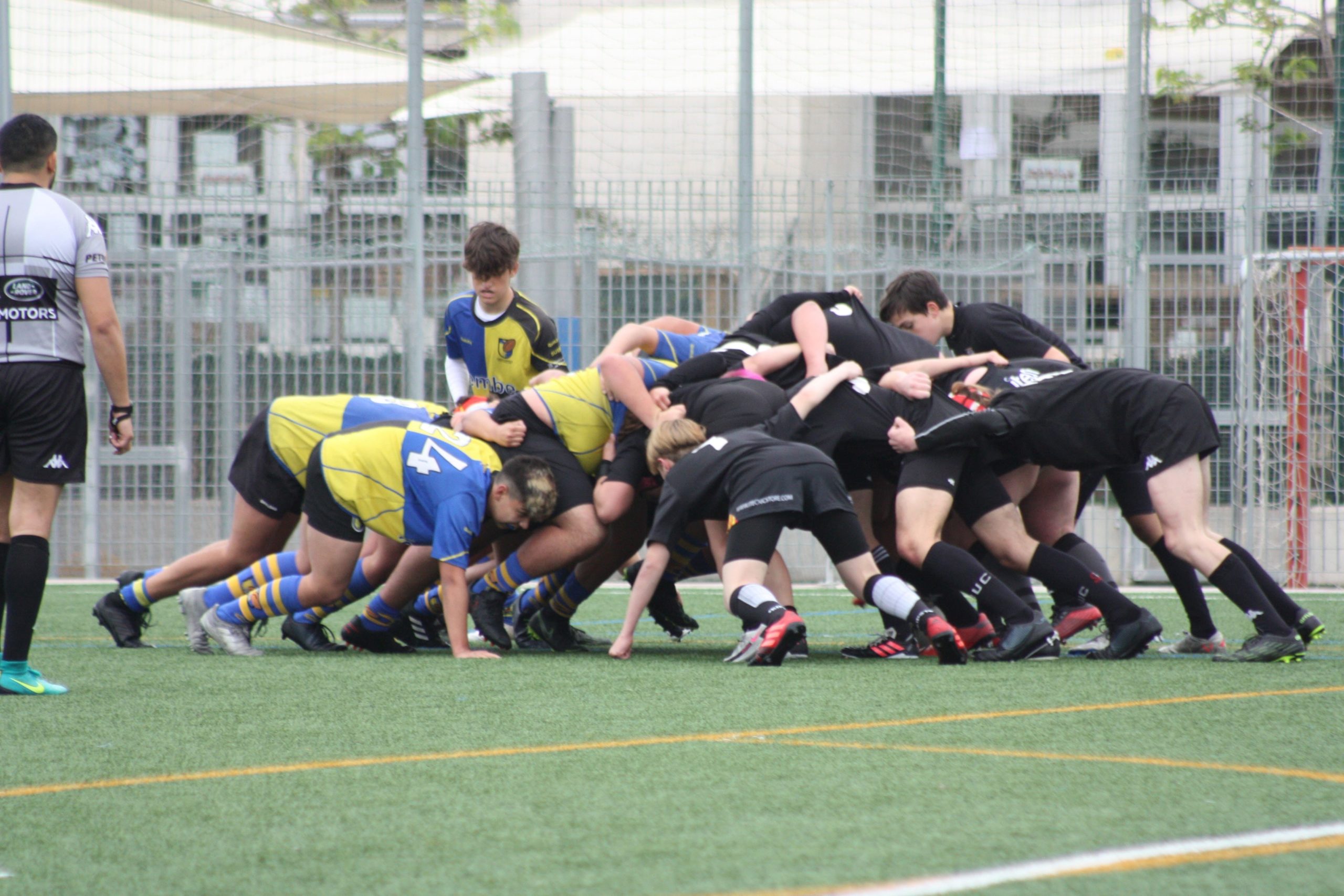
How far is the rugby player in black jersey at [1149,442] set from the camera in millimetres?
5398

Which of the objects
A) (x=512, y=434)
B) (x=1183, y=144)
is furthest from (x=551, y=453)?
(x=1183, y=144)

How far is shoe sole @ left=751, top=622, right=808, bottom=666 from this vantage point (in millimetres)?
5250

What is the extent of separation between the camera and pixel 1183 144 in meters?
11.6

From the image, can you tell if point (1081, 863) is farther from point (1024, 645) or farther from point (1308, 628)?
point (1308, 628)

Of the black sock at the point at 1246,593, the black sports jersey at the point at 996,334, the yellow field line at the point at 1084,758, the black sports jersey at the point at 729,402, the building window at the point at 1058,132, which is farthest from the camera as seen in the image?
the building window at the point at 1058,132

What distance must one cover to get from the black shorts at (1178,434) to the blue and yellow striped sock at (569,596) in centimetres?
238

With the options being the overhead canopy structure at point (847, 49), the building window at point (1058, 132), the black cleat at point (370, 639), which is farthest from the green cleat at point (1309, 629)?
the overhead canopy structure at point (847, 49)

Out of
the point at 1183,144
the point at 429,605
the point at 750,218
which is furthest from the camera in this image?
the point at 1183,144

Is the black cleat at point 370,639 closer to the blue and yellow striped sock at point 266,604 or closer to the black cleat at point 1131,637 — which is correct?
the blue and yellow striped sock at point 266,604

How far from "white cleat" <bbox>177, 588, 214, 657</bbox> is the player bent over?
1.84 meters

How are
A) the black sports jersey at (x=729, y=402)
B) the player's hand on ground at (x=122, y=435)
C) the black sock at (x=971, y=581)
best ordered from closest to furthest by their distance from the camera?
1. the player's hand on ground at (x=122, y=435)
2. the black sock at (x=971, y=581)
3. the black sports jersey at (x=729, y=402)

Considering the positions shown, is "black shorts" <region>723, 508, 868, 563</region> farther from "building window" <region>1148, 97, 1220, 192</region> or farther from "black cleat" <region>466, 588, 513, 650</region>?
"building window" <region>1148, 97, 1220, 192</region>

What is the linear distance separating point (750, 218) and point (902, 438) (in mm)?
5017

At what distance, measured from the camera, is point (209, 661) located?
18.6 feet
